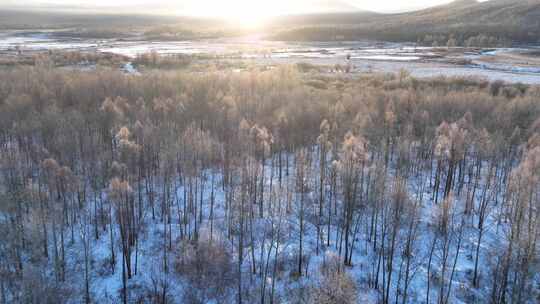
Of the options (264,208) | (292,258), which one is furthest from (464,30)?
(292,258)

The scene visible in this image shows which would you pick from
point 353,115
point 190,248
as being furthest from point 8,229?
point 353,115

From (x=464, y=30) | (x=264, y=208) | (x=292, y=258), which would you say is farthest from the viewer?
(x=464, y=30)

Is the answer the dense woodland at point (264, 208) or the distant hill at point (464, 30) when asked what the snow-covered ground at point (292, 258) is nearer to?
the dense woodland at point (264, 208)

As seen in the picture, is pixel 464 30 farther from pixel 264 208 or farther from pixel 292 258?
pixel 292 258

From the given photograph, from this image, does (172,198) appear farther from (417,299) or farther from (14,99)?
(14,99)

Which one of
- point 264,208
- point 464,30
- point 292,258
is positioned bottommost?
point 292,258

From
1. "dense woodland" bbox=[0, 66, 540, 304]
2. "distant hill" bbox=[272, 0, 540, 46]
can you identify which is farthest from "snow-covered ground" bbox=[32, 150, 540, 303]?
"distant hill" bbox=[272, 0, 540, 46]

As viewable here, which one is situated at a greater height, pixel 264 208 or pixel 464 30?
pixel 464 30

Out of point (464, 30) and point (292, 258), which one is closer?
point (292, 258)

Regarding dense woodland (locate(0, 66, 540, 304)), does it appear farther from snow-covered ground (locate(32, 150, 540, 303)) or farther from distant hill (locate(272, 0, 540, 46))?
distant hill (locate(272, 0, 540, 46))

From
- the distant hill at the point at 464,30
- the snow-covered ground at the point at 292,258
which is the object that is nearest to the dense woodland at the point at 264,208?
the snow-covered ground at the point at 292,258
